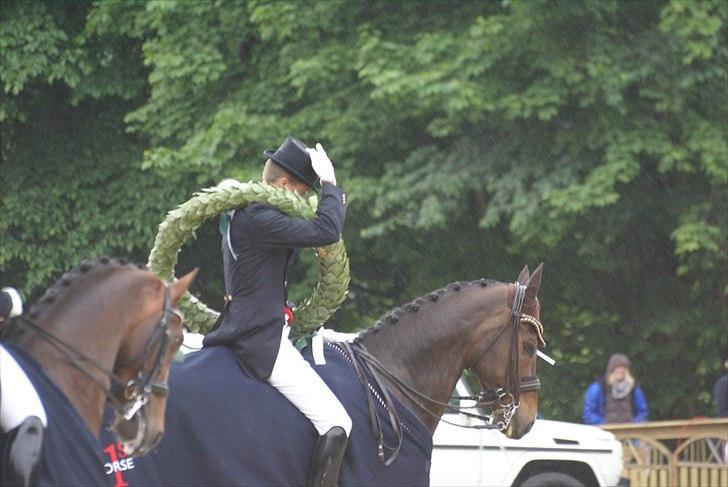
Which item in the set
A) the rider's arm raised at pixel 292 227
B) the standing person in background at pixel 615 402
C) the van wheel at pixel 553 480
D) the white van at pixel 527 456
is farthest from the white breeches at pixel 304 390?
the standing person in background at pixel 615 402

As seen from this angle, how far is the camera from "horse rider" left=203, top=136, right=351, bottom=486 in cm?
709

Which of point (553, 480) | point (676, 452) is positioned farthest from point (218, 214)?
point (676, 452)

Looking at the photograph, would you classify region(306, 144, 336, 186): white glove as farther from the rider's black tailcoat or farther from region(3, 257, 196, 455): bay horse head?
region(3, 257, 196, 455): bay horse head

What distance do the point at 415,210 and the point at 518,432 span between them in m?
9.19

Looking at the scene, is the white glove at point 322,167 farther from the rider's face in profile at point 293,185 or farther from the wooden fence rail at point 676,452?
the wooden fence rail at point 676,452

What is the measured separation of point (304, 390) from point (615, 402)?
897 centimetres

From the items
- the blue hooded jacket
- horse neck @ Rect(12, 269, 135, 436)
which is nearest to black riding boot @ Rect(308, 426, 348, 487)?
horse neck @ Rect(12, 269, 135, 436)

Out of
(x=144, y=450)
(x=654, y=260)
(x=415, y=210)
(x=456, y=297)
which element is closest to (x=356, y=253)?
(x=415, y=210)

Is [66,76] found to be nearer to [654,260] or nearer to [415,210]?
[415,210]

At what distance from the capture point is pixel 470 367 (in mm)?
7969

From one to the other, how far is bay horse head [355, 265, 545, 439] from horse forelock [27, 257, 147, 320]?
7.00 ft

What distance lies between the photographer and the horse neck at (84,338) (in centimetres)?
571

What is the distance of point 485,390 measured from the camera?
7.94 m

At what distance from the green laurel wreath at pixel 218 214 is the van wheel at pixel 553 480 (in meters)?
6.17
